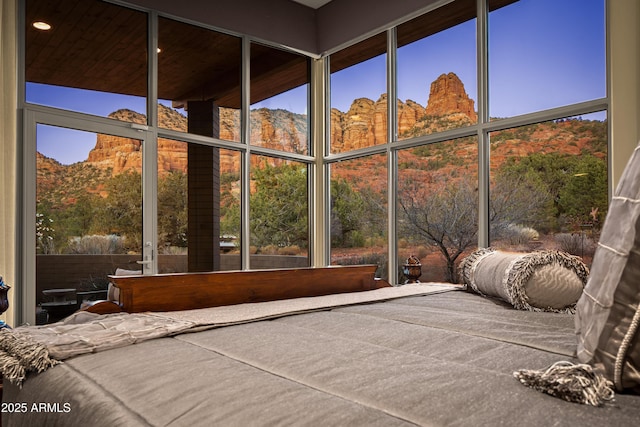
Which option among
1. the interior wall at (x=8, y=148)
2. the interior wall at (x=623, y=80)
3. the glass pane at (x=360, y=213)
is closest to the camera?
the interior wall at (x=623, y=80)

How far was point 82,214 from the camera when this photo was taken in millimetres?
3754

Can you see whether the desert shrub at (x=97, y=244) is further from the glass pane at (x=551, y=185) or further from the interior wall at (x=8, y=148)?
the glass pane at (x=551, y=185)

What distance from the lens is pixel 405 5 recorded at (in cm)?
454

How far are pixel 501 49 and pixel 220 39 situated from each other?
8.61 feet

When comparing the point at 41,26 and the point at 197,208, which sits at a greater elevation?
the point at 41,26

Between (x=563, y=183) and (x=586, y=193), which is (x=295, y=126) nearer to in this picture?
(x=563, y=183)

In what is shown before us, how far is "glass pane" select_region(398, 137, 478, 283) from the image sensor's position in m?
4.14

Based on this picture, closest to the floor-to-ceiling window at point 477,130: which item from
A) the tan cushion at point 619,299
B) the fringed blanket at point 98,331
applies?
the fringed blanket at point 98,331

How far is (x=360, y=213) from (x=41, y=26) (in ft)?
10.7

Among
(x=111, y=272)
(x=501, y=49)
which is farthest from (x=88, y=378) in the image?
(x=501, y=49)

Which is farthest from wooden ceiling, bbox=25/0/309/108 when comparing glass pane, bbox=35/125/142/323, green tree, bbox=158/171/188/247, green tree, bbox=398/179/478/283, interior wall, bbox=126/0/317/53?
green tree, bbox=398/179/478/283

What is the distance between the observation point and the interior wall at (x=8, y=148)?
3.26 meters

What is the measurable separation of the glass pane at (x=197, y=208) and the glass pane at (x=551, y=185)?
2.47 meters

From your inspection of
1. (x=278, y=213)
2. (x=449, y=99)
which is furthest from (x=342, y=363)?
(x=278, y=213)
